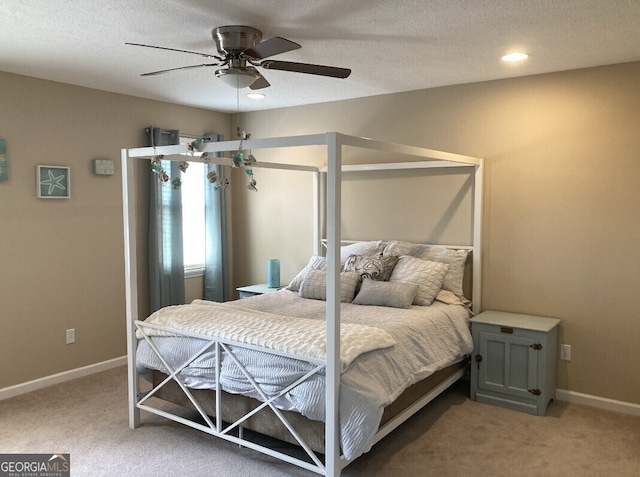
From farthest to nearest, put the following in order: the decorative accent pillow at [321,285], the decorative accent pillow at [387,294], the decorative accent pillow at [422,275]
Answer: the decorative accent pillow at [321,285], the decorative accent pillow at [422,275], the decorative accent pillow at [387,294]

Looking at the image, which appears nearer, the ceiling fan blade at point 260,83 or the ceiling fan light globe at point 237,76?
the ceiling fan light globe at point 237,76

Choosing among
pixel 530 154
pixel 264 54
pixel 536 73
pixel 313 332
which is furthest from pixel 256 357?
pixel 536 73

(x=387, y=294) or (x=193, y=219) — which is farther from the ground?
→ (x=193, y=219)

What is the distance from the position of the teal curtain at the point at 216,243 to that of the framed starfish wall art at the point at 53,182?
141 centimetres

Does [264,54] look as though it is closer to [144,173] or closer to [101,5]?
[101,5]

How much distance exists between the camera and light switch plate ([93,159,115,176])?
14.2 ft

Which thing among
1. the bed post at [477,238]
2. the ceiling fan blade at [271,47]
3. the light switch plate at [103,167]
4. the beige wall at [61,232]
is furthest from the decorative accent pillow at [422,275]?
the light switch plate at [103,167]

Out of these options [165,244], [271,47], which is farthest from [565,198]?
[165,244]

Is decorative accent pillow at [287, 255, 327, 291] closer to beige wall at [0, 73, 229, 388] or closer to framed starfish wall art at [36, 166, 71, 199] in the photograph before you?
beige wall at [0, 73, 229, 388]

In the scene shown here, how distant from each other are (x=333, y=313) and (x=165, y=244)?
280 centimetres

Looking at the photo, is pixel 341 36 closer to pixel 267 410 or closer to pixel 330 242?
pixel 330 242

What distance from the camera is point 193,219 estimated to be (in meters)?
5.28

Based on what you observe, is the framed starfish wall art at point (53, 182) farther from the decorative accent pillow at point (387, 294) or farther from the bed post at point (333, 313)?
the bed post at point (333, 313)

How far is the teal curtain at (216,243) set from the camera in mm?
5289
